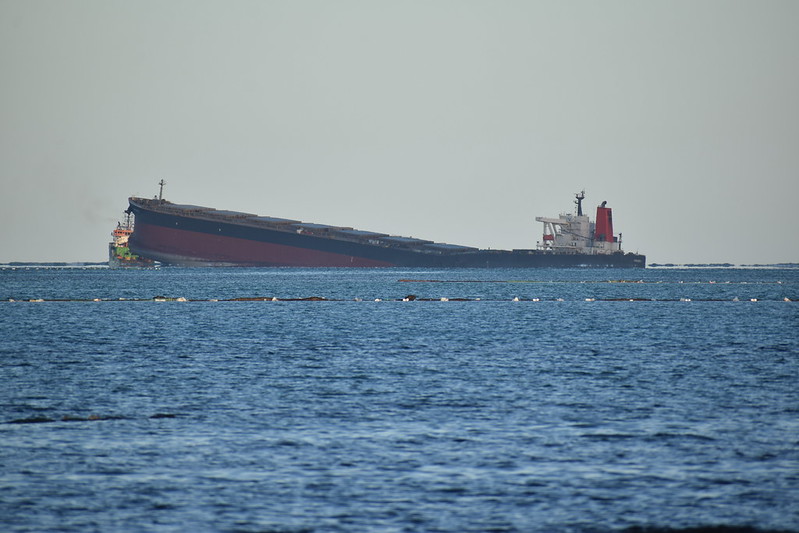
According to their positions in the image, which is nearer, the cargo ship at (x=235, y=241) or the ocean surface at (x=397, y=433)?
the ocean surface at (x=397, y=433)

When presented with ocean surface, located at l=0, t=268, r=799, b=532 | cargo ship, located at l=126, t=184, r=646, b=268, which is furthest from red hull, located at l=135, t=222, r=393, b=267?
ocean surface, located at l=0, t=268, r=799, b=532

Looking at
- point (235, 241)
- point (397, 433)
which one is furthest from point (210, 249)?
point (397, 433)

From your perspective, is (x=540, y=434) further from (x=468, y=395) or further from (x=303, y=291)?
(x=303, y=291)

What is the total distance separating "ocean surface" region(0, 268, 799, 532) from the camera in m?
15.0

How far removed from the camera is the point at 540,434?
68.4ft

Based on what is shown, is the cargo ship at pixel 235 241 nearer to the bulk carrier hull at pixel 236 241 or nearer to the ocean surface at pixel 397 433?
the bulk carrier hull at pixel 236 241

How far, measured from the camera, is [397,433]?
21.0 metres

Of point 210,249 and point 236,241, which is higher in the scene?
point 236,241

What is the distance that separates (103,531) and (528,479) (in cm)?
678

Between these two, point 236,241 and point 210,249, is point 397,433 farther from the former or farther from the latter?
point 236,241

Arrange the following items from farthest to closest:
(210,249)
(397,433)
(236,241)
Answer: (236,241) → (210,249) → (397,433)

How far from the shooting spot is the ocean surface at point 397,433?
15008 mm


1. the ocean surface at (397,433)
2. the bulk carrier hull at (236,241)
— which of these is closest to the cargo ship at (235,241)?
the bulk carrier hull at (236,241)

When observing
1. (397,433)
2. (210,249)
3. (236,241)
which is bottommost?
(397,433)
